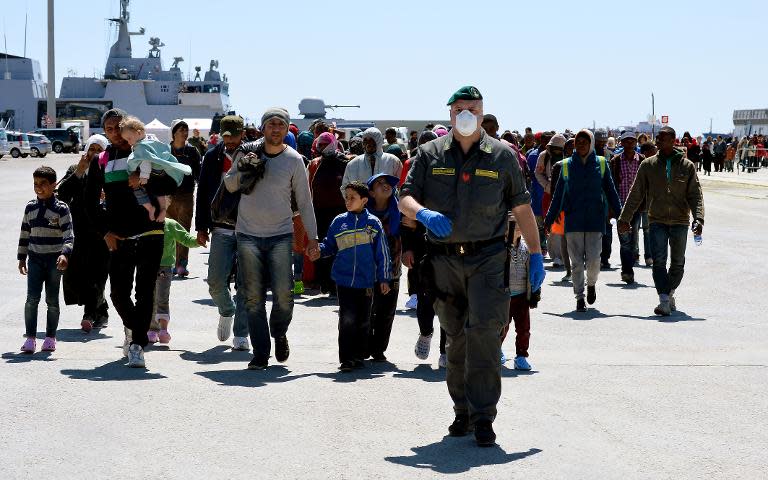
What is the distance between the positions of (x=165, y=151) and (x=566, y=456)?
415 centimetres

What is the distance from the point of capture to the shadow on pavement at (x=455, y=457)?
6.04 m

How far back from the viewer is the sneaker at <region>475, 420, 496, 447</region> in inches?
254

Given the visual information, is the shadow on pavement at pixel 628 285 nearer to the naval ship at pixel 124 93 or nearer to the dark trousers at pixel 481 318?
the dark trousers at pixel 481 318

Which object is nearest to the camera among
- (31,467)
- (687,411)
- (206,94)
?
(31,467)

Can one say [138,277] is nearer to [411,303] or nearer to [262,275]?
[262,275]

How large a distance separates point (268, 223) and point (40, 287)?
6.55ft

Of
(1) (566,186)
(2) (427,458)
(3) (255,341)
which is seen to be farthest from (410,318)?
(2) (427,458)

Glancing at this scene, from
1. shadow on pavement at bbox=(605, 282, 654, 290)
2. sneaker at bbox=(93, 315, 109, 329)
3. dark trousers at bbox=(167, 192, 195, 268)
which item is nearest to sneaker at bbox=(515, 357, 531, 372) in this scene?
sneaker at bbox=(93, 315, 109, 329)

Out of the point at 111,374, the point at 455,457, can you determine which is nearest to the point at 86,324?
the point at 111,374

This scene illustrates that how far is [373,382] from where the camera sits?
27.5ft

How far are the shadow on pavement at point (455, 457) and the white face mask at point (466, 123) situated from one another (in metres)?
1.72

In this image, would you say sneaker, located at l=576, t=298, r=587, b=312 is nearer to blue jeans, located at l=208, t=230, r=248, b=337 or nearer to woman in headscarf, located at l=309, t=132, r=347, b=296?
woman in headscarf, located at l=309, t=132, r=347, b=296

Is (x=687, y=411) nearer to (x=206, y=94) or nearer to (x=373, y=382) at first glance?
(x=373, y=382)

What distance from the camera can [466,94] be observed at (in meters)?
6.68
